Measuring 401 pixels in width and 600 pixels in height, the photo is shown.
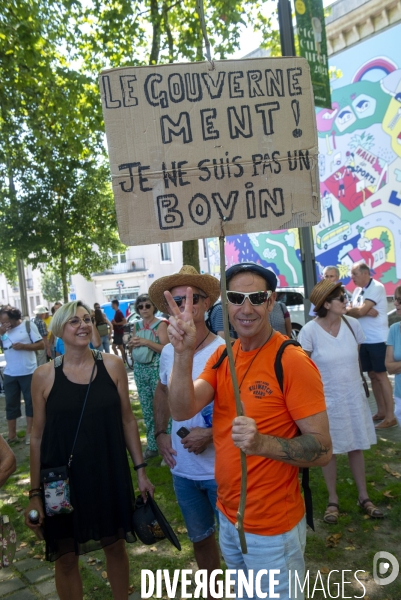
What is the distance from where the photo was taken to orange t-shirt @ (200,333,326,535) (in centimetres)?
228

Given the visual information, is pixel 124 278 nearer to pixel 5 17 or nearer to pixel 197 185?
pixel 5 17

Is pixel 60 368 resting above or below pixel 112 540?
above

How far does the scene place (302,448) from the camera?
220 cm

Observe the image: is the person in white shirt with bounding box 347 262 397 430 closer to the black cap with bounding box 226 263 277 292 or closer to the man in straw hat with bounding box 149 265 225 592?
the man in straw hat with bounding box 149 265 225 592

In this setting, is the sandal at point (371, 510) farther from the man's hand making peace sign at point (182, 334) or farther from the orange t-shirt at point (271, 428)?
the man's hand making peace sign at point (182, 334)

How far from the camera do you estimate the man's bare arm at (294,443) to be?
2.09 metres

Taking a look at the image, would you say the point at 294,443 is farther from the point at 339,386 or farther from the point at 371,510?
the point at 371,510

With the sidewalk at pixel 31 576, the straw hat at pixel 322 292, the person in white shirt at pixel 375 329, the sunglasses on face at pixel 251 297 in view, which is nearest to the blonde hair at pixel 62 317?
the sunglasses on face at pixel 251 297

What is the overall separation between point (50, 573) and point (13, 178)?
16694 millimetres

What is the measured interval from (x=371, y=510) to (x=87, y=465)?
8.37ft

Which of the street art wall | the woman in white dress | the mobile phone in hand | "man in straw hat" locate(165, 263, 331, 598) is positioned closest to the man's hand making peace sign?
"man in straw hat" locate(165, 263, 331, 598)

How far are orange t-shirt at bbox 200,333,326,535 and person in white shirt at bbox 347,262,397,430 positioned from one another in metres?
4.73

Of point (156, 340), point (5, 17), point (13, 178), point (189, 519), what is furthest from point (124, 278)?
point (189, 519)

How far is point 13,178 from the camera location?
18.8m
